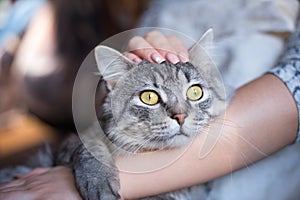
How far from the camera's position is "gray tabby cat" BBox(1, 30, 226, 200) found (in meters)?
0.66

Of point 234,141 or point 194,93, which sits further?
point 234,141

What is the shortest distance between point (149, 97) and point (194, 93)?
7cm

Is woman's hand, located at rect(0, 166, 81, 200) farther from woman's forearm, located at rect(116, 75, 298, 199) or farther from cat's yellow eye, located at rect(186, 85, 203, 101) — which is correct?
cat's yellow eye, located at rect(186, 85, 203, 101)

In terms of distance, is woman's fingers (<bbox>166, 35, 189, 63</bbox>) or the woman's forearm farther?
the woman's forearm

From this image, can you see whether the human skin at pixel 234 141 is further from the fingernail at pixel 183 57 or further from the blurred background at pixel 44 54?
the blurred background at pixel 44 54

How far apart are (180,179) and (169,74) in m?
0.24

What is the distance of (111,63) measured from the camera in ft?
2.18

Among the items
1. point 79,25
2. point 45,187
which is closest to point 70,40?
point 79,25

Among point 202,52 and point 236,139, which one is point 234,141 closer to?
point 236,139

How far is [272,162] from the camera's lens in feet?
3.09

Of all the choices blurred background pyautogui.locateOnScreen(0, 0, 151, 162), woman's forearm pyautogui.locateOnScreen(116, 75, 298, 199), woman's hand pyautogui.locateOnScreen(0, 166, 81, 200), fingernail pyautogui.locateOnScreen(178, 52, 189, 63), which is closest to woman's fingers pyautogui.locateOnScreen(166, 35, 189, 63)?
fingernail pyautogui.locateOnScreen(178, 52, 189, 63)

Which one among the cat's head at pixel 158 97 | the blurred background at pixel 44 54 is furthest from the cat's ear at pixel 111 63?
the blurred background at pixel 44 54

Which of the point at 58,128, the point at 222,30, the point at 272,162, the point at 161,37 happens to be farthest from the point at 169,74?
the point at 58,128

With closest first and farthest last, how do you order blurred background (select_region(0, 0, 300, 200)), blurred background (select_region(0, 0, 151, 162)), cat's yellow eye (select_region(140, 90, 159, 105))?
cat's yellow eye (select_region(140, 90, 159, 105)) → blurred background (select_region(0, 0, 300, 200)) → blurred background (select_region(0, 0, 151, 162))
